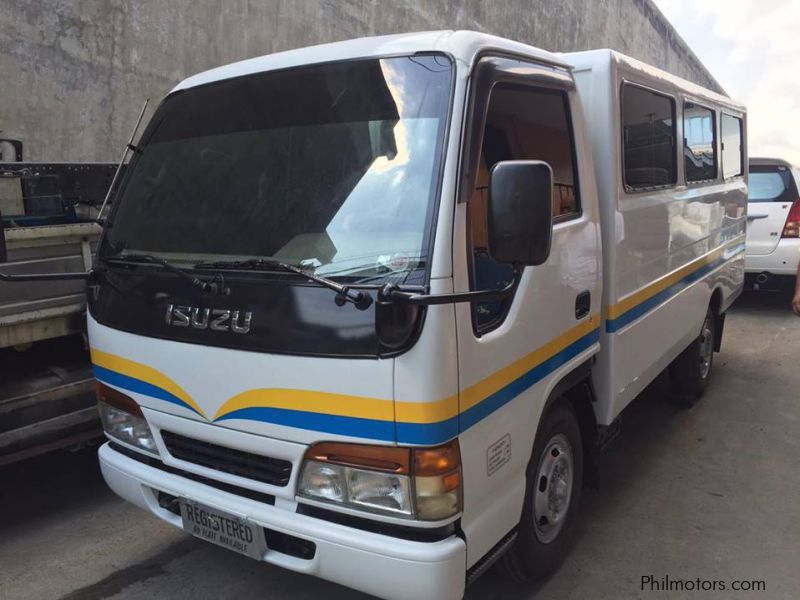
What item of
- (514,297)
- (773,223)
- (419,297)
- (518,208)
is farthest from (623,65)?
(773,223)

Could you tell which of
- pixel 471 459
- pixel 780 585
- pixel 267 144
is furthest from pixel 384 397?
pixel 780 585

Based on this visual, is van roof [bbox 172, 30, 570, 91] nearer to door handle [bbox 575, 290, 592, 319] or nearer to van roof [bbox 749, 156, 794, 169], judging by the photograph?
door handle [bbox 575, 290, 592, 319]

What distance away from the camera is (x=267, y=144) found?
261 centimetres

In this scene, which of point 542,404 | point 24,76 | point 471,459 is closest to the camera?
point 471,459

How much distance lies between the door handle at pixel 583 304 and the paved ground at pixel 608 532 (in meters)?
1.20

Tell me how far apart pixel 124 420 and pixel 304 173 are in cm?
129

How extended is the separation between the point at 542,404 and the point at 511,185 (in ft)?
3.35

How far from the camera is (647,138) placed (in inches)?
144

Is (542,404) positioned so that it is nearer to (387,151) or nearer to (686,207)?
(387,151)

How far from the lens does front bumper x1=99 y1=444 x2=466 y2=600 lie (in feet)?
6.74

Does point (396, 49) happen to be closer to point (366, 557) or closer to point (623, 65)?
point (623, 65)

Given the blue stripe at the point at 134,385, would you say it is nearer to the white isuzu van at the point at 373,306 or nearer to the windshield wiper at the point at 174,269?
the white isuzu van at the point at 373,306

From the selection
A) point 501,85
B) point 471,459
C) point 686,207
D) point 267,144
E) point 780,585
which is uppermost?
point 501,85

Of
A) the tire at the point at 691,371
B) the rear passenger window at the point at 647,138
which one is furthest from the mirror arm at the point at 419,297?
the tire at the point at 691,371
